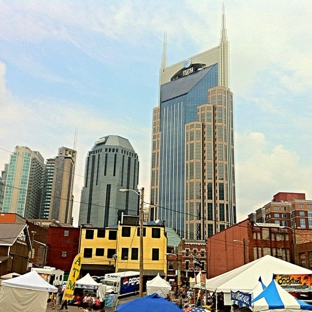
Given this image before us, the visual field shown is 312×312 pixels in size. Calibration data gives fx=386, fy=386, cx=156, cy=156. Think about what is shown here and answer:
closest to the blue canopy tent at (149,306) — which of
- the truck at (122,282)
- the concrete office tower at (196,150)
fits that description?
the truck at (122,282)

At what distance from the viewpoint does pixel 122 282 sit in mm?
36781

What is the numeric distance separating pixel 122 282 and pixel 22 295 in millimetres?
21101

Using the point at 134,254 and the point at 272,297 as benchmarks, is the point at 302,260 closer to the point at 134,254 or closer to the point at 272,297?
the point at 134,254

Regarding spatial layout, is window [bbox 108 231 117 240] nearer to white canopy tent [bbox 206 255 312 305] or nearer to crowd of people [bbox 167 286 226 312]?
crowd of people [bbox 167 286 226 312]

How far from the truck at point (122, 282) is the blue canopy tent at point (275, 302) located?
24300 millimetres

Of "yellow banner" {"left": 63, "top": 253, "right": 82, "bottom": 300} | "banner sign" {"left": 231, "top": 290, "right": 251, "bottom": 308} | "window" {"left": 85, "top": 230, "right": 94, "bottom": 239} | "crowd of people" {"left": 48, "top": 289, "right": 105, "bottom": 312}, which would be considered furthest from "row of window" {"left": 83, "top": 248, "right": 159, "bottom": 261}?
"banner sign" {"left": 231, "top": 290, "right": 251, "bottom": 308}

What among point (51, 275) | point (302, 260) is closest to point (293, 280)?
point (302, 260)

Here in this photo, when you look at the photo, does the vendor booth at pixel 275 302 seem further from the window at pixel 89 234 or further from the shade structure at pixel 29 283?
the window at pixel 89 234

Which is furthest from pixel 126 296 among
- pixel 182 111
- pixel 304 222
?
pixel 182 111

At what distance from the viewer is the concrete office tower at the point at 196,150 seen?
502ft

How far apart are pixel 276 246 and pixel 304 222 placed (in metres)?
70.8

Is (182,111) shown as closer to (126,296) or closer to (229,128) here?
(229,128)

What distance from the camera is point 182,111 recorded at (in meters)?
175

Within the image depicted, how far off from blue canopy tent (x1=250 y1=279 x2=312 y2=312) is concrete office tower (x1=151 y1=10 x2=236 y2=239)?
448 feet
